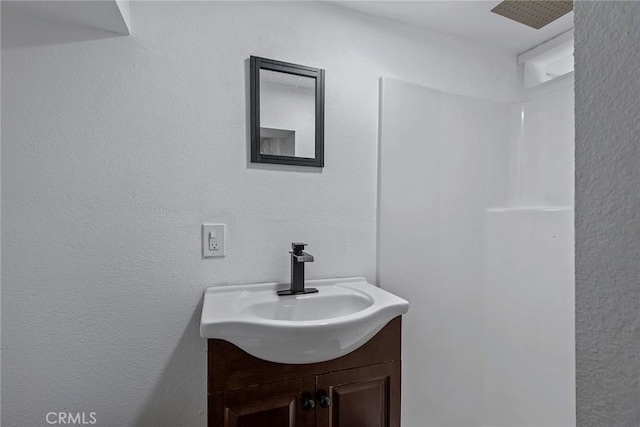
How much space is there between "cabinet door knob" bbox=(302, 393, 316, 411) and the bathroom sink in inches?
5.9

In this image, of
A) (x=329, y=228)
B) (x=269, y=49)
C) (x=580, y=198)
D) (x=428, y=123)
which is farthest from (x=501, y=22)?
(x=580, y=198)

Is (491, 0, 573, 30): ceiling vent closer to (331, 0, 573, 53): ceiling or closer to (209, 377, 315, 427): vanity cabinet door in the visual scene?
(331, 0, 573, 53): ceiling

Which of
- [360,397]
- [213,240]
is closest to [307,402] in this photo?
[360,397]

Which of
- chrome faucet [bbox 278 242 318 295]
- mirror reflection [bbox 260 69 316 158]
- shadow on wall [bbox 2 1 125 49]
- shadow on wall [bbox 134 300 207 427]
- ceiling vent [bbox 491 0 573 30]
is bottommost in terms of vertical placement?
shadow on wall [bbox 134 300 207 427]

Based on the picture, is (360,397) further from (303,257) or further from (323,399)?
(303,257)

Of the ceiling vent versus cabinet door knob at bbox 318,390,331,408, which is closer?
cabinet door knob at bbox 318,390,331,408

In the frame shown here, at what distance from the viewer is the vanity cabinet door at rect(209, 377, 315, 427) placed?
0.90m

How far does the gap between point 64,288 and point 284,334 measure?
78 cm

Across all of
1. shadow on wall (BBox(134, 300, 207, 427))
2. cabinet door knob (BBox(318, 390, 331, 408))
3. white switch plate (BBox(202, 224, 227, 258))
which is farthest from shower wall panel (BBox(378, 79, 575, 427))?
shadow on wall (BBox(134, 300, 207, 427))

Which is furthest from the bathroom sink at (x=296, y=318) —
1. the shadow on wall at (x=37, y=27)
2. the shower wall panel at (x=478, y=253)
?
the shadow on wall at (x=37, y=27)

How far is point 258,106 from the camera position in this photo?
1220mm

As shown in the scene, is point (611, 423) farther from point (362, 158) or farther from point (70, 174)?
point (70, 174)

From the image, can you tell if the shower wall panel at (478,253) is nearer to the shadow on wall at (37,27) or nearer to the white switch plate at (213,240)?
the white switch plate at (213,240)

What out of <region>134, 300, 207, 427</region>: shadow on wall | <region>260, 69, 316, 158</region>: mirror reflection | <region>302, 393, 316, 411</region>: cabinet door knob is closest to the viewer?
<region>302, 393, 316, 411</region>: cabinet door knob
